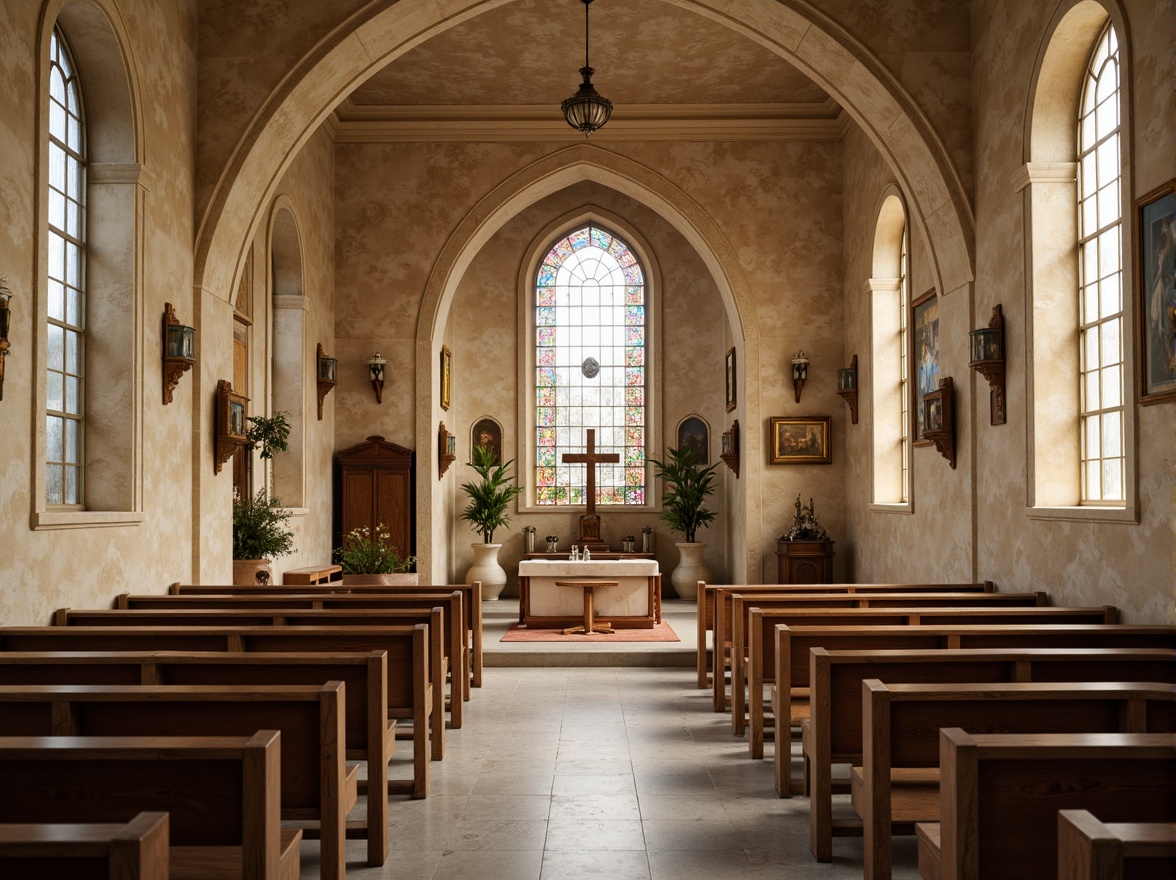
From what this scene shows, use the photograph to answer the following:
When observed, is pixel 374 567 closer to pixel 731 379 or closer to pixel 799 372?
pixel 799 372

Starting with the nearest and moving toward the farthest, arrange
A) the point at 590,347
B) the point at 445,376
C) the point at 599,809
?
1. the point at 599,809
2. the point at 445,376
3. the point at 590,347

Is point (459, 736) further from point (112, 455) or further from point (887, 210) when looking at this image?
point (887, 210)

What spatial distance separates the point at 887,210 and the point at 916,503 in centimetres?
290

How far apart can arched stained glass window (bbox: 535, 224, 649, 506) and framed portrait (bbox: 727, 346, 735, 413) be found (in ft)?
6.61

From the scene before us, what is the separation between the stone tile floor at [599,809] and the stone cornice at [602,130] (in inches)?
277

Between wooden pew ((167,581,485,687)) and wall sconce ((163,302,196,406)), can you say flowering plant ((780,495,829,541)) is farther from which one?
wall sconce ((163,302,196,406))

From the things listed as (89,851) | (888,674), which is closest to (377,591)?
(888,674)

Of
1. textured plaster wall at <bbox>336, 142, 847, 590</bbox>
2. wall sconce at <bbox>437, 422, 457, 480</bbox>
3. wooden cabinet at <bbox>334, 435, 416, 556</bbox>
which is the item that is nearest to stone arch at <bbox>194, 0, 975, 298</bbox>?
textured plaster wall at <bbox>336, 142, 847, 590</bbox>

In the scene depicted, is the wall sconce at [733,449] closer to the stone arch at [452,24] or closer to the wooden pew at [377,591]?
the stone arch at [452,24]

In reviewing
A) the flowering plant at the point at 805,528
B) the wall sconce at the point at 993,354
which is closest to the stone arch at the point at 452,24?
Answer: the wall sconce at the point at 993,354

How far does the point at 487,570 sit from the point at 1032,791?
448 inches

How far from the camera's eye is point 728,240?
37.9 ft

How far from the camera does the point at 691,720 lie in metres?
6.35

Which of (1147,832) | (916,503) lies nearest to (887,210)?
(916,503)
